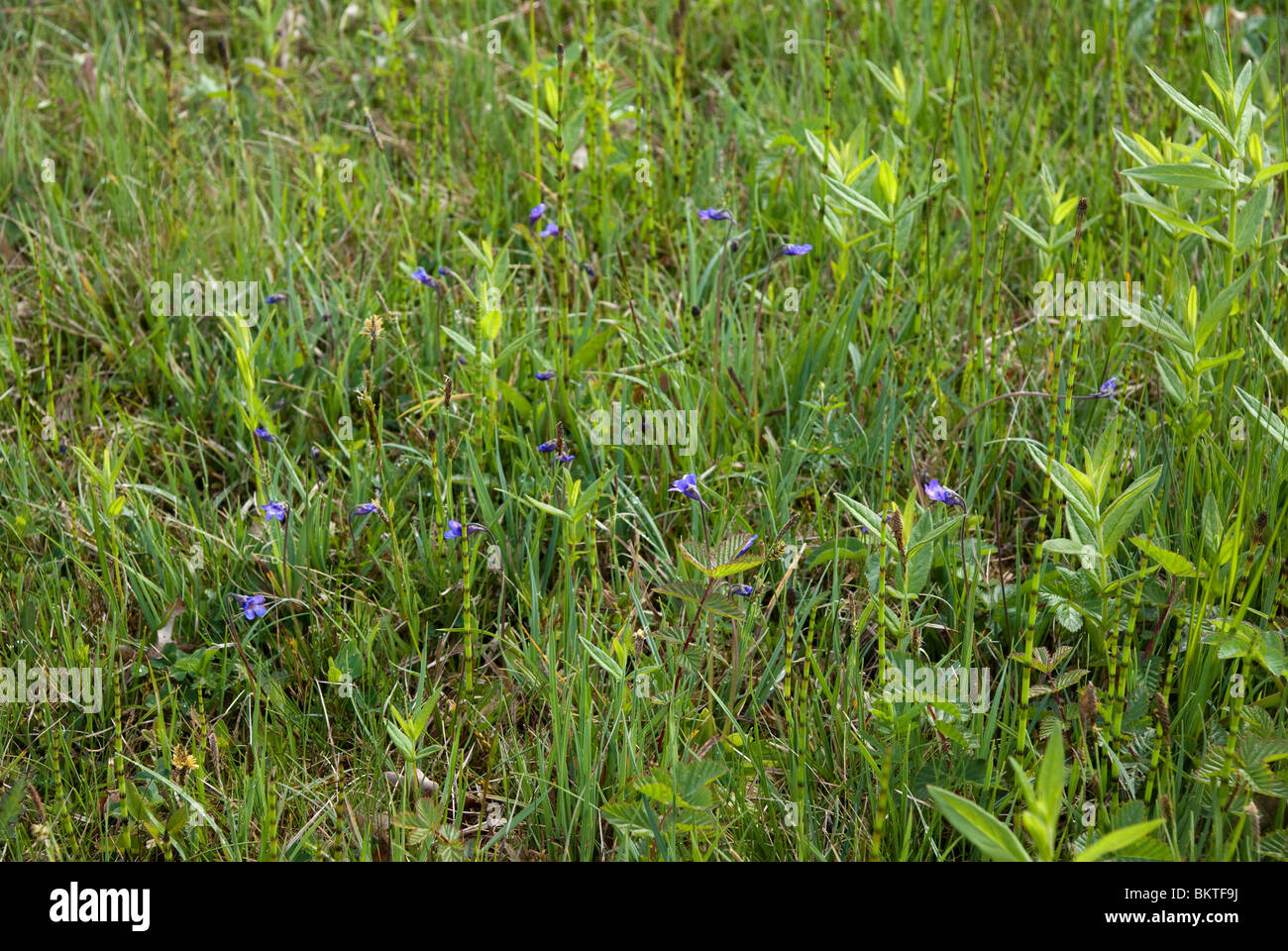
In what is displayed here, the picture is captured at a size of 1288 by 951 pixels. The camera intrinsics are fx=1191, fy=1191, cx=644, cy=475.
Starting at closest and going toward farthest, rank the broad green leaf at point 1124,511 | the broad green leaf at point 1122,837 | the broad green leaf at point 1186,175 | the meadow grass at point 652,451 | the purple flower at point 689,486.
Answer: the broad green leaf at point 1122,837
the broad green leaf at point 1124,511
the meadow grass at point 652,451
the broad green leaf at point 1186,175
the purple flower at point 689,486

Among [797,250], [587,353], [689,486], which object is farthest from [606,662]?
[797,250]

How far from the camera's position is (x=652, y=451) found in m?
2.99

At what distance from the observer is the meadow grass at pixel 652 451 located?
86.8 inches

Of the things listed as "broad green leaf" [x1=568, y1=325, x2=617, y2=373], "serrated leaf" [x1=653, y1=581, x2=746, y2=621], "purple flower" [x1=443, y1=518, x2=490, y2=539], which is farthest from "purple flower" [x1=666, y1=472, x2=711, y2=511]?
"broad green leaf" [x1=568, y1=325, x2=617, y2=373]

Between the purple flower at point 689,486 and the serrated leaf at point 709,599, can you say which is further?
the purple flower at point 689,486

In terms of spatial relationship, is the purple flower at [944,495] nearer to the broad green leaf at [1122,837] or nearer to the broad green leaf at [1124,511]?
the broad green leaf at [1124,511]

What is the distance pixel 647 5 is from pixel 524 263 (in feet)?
5.52

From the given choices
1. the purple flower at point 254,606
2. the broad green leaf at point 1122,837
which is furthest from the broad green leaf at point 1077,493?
the purple flower at point 254,606

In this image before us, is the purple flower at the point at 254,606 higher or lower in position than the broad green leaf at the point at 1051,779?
lower

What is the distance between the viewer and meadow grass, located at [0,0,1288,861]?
221 centimetres

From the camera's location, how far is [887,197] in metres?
3.06
